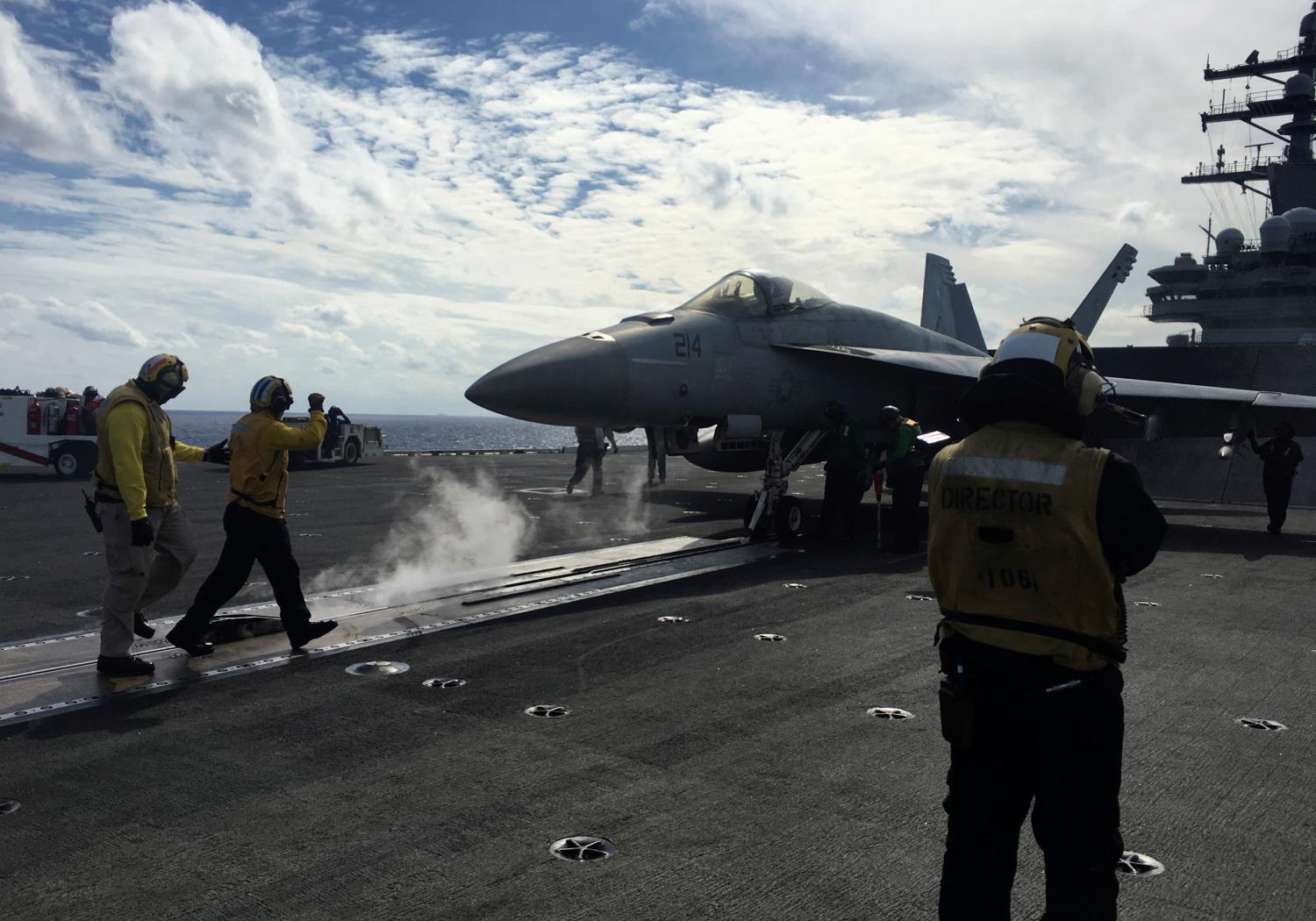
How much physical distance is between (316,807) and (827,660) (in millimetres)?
3999

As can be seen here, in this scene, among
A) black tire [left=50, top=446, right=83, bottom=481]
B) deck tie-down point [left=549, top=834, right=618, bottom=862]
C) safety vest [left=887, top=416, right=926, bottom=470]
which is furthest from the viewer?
black tire [left=50, top=446, right=83, bottom=481]

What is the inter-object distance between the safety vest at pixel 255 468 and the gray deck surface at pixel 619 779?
134 cm

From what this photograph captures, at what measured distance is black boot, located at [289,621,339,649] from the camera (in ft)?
24.3

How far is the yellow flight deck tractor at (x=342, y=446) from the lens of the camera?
101 ft

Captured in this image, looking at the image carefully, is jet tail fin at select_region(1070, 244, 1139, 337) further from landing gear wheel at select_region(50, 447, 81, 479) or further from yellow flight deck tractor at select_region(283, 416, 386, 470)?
landing gear wheel at select_region(50, 447, 81, 479)

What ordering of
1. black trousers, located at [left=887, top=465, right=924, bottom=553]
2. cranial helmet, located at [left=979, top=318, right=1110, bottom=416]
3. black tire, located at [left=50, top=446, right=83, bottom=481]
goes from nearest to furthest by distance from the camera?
cranial helmet, located at [left=979, top=318, right=1110, bottom=416] < black trousers, located at [left=887, top=465, right=924, bottom=553] < black tire, located at [left=50, top=446, right=83, bottom=481]

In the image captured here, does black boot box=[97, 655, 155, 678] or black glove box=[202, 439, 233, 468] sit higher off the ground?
black glove box=[202, 439, 233, 468]

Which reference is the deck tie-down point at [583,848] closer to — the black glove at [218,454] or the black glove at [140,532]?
the black glove at [140,532]

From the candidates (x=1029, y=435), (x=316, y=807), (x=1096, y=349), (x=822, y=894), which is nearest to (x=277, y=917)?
(x=316, y=807)

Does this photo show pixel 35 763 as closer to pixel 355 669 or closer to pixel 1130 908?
pixel 355 669

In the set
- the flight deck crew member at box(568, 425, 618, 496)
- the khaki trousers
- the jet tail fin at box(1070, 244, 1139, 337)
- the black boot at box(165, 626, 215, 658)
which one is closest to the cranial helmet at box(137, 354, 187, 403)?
the khaki trousers

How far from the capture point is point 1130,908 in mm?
3543

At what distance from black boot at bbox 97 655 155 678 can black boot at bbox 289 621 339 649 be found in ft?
3.45

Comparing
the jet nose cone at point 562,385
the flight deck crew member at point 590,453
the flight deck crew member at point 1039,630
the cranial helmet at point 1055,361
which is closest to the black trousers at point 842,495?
the jet nose cone at point 562,385
